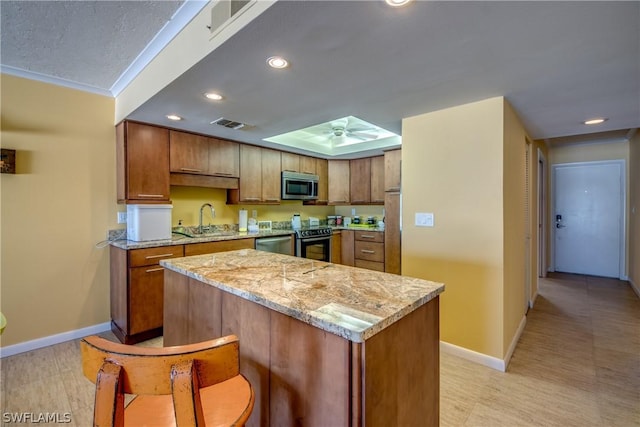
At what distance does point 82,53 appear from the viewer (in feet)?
7.42

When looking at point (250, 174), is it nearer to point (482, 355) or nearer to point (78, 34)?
point (78, 34)

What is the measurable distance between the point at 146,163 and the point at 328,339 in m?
2.88

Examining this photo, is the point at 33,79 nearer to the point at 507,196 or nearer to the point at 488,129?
the point at 488,129

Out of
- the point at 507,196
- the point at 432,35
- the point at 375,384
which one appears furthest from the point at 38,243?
the point at 507,196

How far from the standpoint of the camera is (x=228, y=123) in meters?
3.02

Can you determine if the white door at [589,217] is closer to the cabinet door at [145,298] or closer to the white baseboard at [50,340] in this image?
the cabinet door at [145,298]

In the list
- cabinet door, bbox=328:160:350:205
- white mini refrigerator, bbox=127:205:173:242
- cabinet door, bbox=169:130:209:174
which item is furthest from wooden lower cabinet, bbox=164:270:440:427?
cabinet door, bbox=328:160:350:205

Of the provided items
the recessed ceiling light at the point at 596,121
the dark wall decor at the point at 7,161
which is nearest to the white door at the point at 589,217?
the recessed ceiling light at the point at 596,121

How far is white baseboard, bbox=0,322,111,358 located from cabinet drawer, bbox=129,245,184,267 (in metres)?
0.95

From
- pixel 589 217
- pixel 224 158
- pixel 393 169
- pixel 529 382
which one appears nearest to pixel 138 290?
pixel 224 158

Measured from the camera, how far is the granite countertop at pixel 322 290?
103cm

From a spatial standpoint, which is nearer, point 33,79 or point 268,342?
point 268,342

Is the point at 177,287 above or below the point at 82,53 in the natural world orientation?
below

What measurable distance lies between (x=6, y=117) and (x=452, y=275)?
13.5ft
